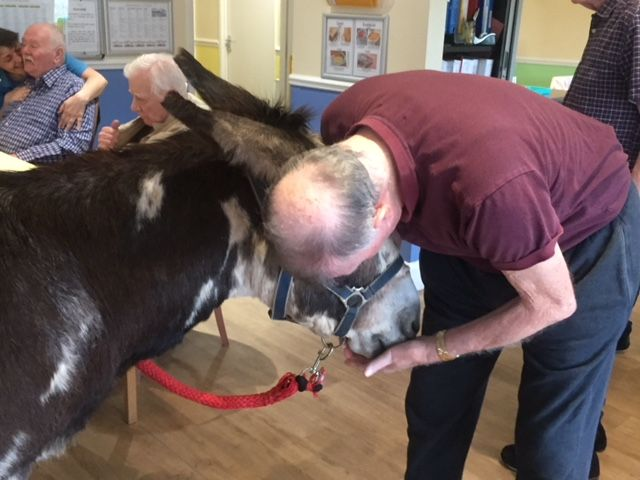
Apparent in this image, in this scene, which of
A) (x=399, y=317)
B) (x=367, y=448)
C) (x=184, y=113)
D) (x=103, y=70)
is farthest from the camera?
(x=103, y=70)

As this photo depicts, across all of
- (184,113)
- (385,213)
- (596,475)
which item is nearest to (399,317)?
(385,213)

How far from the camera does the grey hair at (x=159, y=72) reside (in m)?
2.37

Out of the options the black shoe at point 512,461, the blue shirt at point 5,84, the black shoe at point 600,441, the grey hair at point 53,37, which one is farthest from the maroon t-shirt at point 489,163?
the blue shirt at point 5,84

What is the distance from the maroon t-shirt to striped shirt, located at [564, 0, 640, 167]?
0.75m

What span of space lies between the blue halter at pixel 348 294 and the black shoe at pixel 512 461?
47.1 inches

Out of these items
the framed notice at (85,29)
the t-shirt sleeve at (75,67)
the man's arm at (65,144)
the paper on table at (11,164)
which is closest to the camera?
the paper on table at (11,164)

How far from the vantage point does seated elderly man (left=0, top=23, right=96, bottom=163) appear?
2.95 metres

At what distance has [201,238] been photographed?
1090mm

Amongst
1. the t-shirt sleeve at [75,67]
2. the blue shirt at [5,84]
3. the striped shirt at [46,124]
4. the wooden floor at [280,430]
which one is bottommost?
the wooden floor at [280,430]

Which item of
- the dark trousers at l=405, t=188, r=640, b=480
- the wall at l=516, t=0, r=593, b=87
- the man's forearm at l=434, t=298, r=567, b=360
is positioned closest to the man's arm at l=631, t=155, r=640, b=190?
the dark trousers at l=405, t=188, r=640, b=480

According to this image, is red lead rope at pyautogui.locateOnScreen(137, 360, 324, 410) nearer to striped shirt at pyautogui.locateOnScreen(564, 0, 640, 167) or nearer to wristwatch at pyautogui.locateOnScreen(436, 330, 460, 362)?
wristwatch at pyautogui.locateOnScreen(436, 330, 460, 362)

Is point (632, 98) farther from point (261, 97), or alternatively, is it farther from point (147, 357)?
point (147, 357)

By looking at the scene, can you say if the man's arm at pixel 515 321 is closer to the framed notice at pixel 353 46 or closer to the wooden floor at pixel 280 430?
the wooden floor at pixel 280 430

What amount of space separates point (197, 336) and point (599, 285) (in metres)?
2.14
